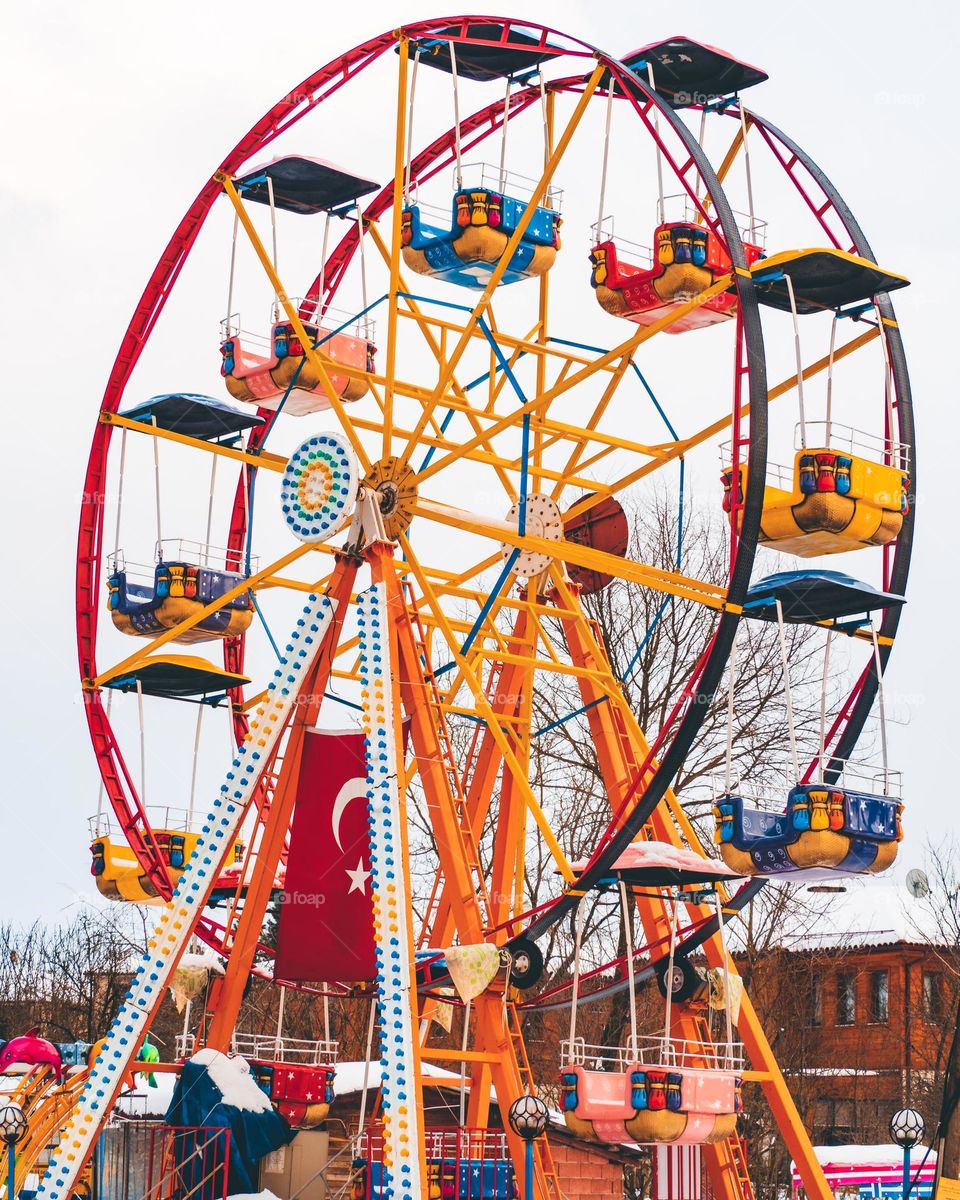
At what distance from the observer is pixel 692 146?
19.0m

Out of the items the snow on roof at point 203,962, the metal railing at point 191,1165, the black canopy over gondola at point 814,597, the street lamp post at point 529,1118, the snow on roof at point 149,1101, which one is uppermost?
the black canopy over gondola at point 814,597

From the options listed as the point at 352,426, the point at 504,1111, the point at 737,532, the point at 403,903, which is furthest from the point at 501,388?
the point at 504,1111

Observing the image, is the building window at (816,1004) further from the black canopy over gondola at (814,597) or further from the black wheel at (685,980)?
the black canopy over gondola at (814,597)

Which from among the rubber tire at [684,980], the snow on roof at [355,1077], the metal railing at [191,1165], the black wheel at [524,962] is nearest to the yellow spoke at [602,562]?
the black wheel at [524,962]

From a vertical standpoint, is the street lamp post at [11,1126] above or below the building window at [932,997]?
below

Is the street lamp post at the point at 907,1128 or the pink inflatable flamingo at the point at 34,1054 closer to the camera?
the street lamp post at the point at 907,1128

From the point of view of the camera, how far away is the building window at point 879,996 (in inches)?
1802

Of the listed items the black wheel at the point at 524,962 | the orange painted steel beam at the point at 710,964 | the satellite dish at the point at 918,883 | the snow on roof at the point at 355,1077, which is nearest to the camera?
the black wheel at the point at 524,962

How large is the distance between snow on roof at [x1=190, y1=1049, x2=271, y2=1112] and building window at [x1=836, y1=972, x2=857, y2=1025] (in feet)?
92.9

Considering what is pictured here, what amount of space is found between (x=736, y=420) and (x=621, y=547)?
5.63m

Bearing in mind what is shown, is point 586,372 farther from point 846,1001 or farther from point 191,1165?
point 846,1001

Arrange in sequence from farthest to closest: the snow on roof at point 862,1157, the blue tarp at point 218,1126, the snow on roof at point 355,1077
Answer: the snow on roof at point 862,1157 < the snow on roof at point 355,1077 < the blue tarp at point 218,1126

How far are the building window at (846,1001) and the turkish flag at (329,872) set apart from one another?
89.9 ft

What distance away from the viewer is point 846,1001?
46375mm
